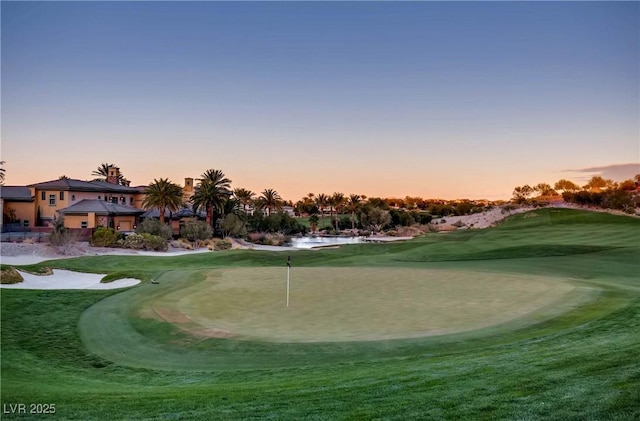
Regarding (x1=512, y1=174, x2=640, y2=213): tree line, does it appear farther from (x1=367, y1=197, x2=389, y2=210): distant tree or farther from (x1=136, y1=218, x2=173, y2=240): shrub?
(x1=136, y1=218, x2=173, y2=240): shrub

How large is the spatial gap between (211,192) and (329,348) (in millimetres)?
55776

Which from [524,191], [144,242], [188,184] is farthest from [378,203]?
[144,242]

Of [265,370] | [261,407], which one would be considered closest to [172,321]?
[265,370]

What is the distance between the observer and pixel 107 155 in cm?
5509

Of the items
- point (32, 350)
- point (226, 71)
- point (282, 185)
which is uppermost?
point (226, 71)

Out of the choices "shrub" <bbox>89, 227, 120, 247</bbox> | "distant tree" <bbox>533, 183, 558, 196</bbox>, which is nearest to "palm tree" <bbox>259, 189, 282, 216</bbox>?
"shrub" <bbox>89, 227, 120, 247</bbox>

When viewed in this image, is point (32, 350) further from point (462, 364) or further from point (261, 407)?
point (462, 364)

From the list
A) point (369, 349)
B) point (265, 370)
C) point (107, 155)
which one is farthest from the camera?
point (107, 155)

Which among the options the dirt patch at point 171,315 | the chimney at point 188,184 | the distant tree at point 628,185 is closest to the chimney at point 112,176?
the chimney at point 188,184

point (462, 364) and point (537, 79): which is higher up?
point (537, 79)

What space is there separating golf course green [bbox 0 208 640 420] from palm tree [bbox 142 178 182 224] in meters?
38.6

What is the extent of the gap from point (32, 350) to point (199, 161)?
2480 inches

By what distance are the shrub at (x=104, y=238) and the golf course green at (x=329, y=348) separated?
89.1 ft

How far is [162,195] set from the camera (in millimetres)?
57688
